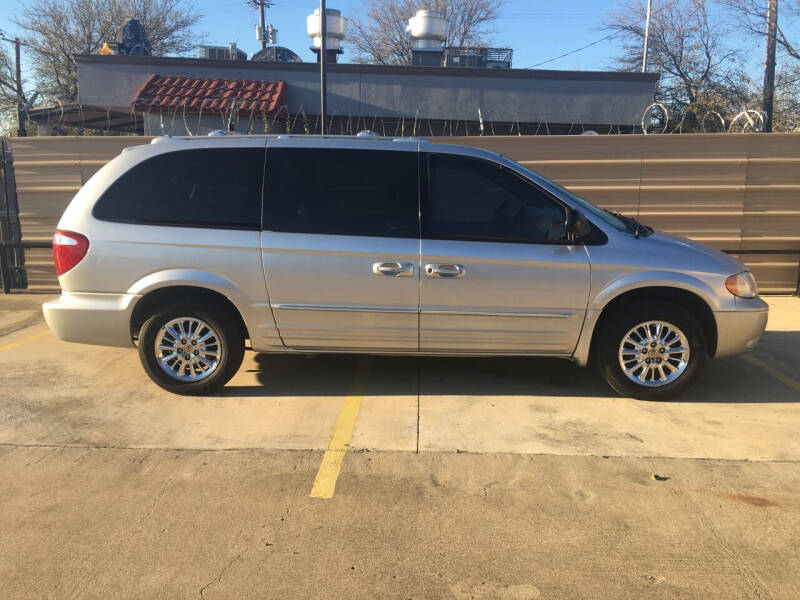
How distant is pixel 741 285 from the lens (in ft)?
15.4

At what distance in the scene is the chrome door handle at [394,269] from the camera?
4.57 m

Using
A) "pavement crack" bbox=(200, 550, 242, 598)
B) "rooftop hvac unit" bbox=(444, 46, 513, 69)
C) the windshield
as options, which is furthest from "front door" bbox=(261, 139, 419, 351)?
"rooftop hvac unit" bbox=(444, 46, 513, 69)

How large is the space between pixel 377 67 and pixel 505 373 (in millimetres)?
10537

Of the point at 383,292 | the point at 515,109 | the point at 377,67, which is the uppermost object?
the point at 377,67

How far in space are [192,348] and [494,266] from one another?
241cm

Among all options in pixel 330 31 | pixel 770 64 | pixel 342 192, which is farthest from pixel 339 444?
pixel 770 64

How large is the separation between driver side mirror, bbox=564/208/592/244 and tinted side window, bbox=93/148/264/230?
2318 millimetres

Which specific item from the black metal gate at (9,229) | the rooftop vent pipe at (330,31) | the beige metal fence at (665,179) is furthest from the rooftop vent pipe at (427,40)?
the black metal gate at (9,229)

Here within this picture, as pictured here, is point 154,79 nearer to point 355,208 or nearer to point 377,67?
point 377,67

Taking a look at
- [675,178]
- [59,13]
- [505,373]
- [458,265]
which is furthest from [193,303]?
[59,13]

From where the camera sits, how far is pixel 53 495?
11.3ft

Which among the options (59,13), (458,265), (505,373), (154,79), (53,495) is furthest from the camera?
(59,13)

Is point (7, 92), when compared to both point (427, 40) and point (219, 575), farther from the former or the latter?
point (219, 575)

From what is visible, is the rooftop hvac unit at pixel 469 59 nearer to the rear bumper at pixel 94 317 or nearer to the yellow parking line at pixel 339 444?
the yellow parking line at pixel 339 444
